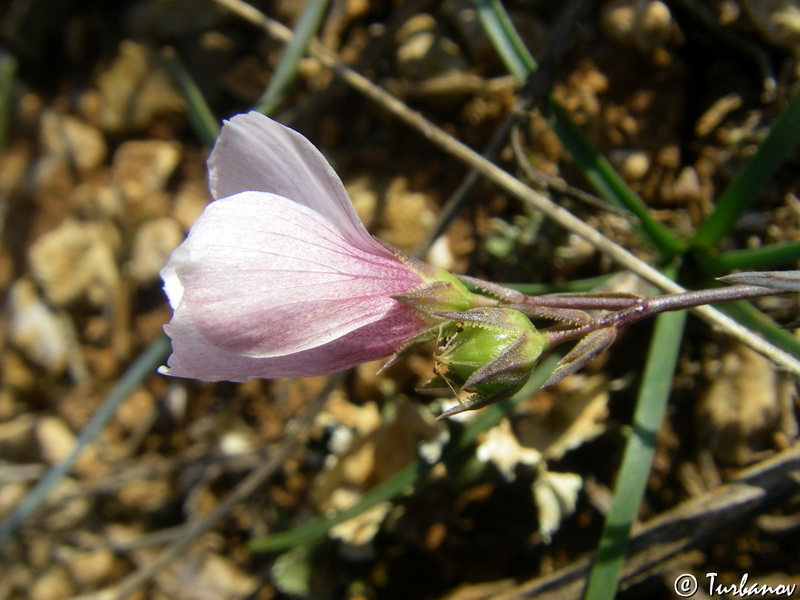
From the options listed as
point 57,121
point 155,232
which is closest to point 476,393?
point 155,232

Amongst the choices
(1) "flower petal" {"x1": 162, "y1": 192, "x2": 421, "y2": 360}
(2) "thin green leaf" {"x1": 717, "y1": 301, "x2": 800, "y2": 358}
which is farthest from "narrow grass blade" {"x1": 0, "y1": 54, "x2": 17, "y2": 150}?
(2) "thin green leaf" {"x1": 717, "y1": 301, "x2": 800, "y2": 358}

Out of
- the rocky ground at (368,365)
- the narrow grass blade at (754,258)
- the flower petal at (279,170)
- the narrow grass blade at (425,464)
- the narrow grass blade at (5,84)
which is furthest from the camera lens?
the narrow grass blade at (5,84)

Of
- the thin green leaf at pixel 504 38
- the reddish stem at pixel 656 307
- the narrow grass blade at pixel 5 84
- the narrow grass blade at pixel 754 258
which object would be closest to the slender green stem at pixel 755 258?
the narrow grass blade at pixel 754 258

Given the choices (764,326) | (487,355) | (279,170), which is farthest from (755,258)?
(279,170)

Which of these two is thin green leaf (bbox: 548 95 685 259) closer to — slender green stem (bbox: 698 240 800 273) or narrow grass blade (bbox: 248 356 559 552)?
slender green stem (bbox: 698 240 800 273)

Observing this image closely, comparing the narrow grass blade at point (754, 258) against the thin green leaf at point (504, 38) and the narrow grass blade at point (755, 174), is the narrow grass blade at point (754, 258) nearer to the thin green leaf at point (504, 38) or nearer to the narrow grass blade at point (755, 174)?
the narrow grass blade at point (755, 174)

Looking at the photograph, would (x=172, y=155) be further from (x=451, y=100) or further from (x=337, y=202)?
(x=337, y=202)
